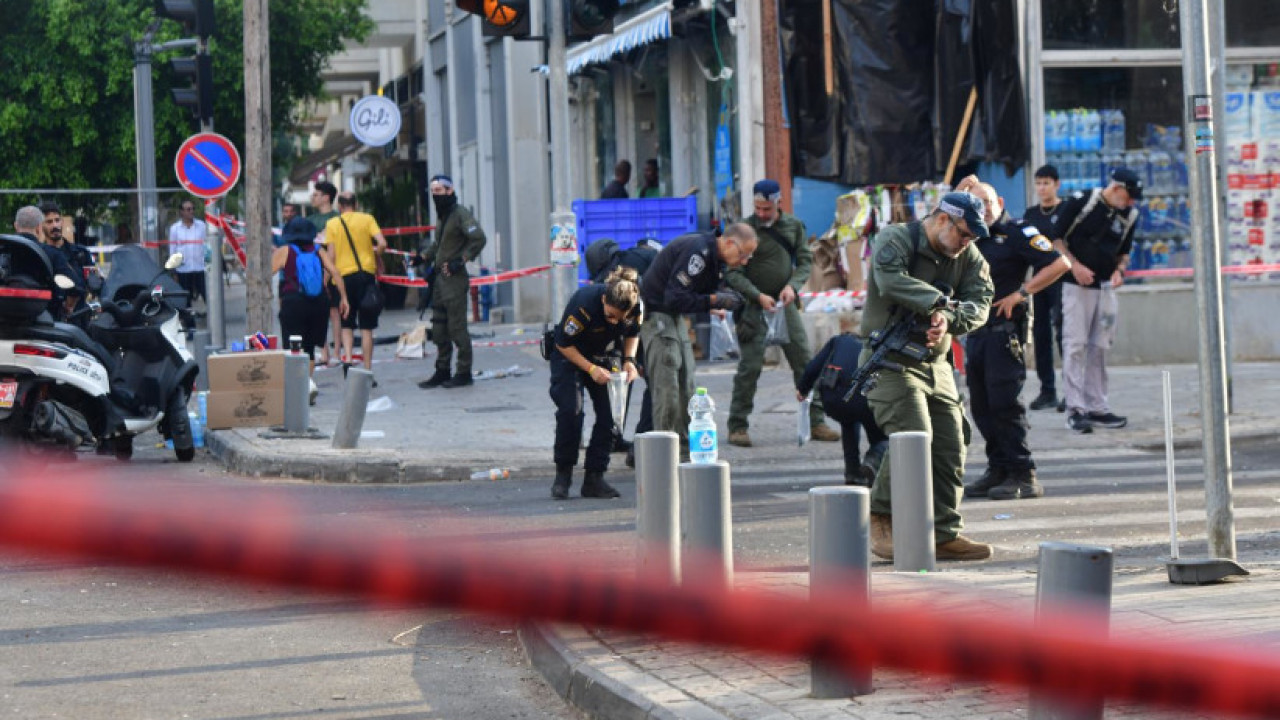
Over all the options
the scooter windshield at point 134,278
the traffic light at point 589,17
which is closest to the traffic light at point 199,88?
the scooter windshield at point 134,278

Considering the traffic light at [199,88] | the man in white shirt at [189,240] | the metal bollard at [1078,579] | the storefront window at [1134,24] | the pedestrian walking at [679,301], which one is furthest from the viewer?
the man in white shirt at [189,240]

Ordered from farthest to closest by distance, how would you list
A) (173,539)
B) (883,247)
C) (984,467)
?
(984,467) < (883,247) < (173,539)

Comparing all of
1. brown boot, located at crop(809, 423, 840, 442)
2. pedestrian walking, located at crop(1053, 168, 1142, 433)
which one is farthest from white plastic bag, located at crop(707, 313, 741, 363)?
pedestrian walking, located at crop(1053, 168, 1142, 433)

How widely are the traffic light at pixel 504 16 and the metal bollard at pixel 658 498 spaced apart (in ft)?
17.7

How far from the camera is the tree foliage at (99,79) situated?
3678cm

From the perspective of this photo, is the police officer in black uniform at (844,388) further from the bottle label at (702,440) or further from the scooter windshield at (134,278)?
the scooter windshield at (134,278)

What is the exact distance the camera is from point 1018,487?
10234 millimetres

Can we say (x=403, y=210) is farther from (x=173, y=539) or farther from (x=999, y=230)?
(x=173, y=539)

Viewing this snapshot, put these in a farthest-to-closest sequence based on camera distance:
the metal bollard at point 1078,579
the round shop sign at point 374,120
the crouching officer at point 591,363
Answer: the round shop sign at point 374,120, the crouching officer at point 591,363, the metal bollard at point 1078,579

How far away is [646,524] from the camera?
6945mm

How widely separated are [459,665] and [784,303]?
21.8ft

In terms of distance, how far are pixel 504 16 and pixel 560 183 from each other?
52.2 inches

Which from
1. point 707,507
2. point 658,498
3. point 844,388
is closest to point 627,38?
point 844,388

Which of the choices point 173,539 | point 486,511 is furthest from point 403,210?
point 173,539
